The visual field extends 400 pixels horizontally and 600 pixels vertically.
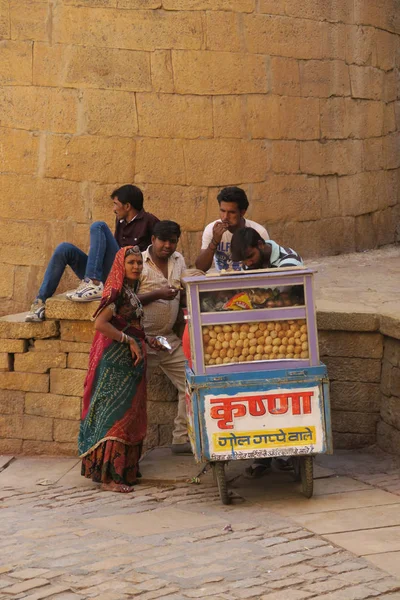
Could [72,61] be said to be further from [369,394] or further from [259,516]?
[259,516]

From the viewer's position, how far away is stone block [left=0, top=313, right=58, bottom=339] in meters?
8.06

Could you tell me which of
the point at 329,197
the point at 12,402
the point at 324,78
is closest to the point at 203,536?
the point at 12,402

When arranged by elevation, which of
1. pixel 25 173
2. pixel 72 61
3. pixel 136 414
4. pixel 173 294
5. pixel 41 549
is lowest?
pixel 41 549

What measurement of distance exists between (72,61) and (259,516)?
4.89 m

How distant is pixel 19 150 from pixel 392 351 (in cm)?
396

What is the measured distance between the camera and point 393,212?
12.0 metres

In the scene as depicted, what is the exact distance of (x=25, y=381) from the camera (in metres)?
8.26

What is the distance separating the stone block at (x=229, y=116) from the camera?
9719 millimetres

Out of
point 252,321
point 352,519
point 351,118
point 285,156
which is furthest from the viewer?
point 351,118

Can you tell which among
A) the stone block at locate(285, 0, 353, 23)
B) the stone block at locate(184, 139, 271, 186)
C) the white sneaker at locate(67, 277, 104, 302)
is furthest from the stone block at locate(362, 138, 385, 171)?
the white sneaker at locate(67, 277, 104, 302)

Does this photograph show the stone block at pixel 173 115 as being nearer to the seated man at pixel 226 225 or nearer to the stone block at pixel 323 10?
the stone block at pixel 323 10

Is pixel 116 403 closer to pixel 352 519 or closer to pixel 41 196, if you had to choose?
pixel 352 519

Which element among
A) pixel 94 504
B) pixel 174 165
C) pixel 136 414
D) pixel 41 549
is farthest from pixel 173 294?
pixel 174 165

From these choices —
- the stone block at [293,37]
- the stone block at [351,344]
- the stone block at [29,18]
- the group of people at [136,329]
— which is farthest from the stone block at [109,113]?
the stone block at [351,344]
